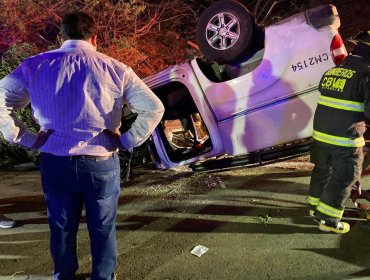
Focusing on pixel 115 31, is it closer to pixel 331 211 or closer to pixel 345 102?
pixel 345 102

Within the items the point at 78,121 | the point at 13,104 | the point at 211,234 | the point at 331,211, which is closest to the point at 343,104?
the point at 331,211

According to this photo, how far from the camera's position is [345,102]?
3.62m

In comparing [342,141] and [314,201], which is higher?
[342,141]

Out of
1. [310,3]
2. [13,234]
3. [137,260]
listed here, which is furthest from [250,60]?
[310,3]

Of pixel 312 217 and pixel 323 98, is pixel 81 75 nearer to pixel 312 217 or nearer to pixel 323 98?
pixel 323 98

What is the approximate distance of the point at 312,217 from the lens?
13.7ft

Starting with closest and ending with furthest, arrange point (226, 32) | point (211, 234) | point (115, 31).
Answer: point (211, 234), point (226, 32), point (115, 31)

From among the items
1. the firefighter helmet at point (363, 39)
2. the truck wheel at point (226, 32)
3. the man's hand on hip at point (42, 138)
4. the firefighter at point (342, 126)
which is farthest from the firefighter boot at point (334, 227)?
the man's hand on hip at point (42, 138)

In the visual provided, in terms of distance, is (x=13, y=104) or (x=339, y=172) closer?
(x=13, y=104)

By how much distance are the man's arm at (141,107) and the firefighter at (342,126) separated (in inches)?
68.7

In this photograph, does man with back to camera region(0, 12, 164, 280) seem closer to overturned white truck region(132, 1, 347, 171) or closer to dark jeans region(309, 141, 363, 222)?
dark jeans region(309, 141, 363, 222)

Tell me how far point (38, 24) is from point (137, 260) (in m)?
5.95

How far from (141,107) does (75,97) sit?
1.31 feet

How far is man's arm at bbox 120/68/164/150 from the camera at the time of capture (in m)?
2.66
